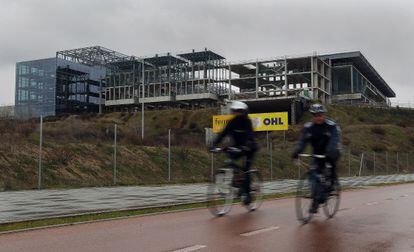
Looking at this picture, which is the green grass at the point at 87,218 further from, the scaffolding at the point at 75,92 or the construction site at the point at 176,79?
the scaffolding at the point at 75,92

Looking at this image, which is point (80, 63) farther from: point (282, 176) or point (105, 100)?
point (282, 176)

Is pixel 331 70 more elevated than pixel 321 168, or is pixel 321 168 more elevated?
pixel 331 70

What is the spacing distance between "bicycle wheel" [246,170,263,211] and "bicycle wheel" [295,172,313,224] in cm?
124

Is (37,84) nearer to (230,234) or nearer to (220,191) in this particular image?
(220,191)

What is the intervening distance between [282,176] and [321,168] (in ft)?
79.2

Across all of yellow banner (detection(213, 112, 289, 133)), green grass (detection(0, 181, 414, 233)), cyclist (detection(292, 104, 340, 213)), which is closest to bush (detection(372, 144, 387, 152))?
yellow banner (detection(213, 112, 289, 133))

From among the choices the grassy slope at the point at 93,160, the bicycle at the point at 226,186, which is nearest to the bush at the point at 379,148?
the grassy slope at the point at 93,160

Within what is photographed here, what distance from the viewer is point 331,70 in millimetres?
108812

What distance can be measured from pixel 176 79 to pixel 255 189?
331 ft

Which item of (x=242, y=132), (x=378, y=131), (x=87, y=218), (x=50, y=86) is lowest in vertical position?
(x=87, y=218)

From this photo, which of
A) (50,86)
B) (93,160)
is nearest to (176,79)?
(50,86)

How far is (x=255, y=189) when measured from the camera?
10.1 meters

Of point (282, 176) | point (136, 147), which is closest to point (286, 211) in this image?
point (136, 147)

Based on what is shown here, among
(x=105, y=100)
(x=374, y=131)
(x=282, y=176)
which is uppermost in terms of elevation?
(x=105, y=100)
